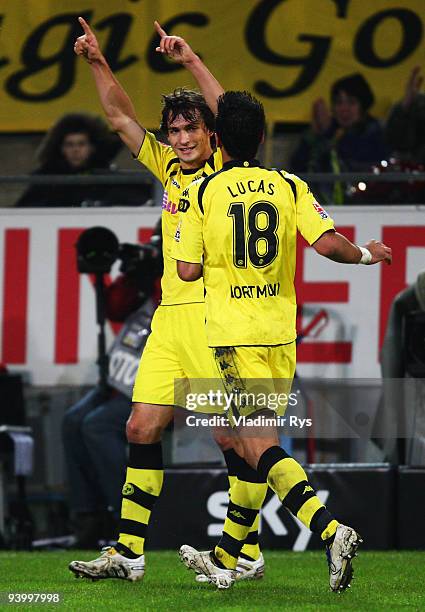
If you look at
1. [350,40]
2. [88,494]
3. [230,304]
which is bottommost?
[88,494]

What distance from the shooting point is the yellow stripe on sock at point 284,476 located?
4523 millimetres

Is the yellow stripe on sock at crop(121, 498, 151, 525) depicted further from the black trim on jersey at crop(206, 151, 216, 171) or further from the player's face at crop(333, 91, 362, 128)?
the player's face at crop(333, 91, 362, 128)

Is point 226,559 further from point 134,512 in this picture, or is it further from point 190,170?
point 190,170

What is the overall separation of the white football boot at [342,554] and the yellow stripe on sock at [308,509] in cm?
14

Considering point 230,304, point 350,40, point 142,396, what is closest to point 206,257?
point 230,304

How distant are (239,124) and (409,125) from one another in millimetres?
4053

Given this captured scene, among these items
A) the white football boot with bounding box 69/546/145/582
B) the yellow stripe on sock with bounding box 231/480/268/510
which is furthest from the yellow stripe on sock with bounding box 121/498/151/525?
the yellow stripe on sock with bounding box 231/480/268/510

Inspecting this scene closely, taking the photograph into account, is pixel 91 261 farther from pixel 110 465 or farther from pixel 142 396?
pixel 142 396

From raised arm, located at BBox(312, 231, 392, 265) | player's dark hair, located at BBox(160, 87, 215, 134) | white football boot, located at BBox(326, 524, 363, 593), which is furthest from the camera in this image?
player's dark hair, located at BBox(160, 87, 215, 134)

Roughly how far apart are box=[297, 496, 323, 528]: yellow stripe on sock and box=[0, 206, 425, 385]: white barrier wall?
11.1 ft

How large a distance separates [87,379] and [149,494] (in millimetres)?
3180

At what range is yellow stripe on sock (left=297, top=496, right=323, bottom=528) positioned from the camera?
4.46 metres

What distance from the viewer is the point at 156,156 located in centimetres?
545

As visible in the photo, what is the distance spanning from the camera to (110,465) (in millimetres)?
7812
